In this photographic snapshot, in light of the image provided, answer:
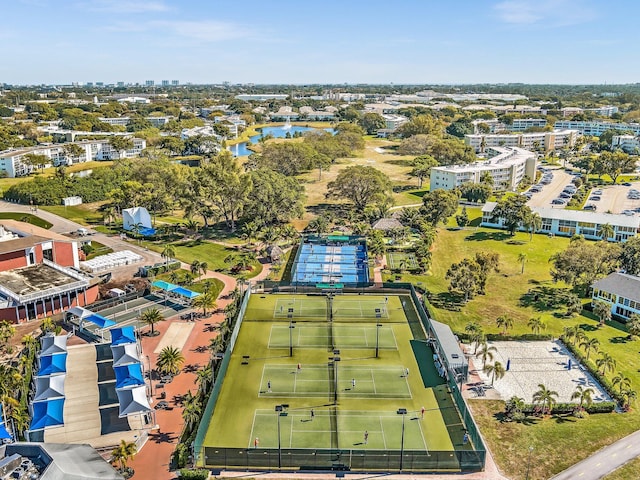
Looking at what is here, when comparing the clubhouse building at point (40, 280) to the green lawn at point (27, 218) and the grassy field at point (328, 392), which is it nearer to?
the grassy field at point (328, 392)

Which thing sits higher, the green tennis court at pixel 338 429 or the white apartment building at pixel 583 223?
the white apartment building at pixel 583 223

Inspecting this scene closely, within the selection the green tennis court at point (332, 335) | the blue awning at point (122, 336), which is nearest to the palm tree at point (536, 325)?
the green tennis court at point (332, 335)

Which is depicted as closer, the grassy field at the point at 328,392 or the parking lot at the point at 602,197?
the grassy field at the point at 328,392

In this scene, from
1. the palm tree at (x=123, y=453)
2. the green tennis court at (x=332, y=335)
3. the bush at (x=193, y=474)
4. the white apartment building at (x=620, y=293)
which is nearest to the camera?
the palm tree at (x=123, y=453)

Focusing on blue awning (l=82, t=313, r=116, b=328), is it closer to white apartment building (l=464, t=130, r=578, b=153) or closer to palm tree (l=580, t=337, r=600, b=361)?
palm tree (l=580, t=337, r=600, b=361)

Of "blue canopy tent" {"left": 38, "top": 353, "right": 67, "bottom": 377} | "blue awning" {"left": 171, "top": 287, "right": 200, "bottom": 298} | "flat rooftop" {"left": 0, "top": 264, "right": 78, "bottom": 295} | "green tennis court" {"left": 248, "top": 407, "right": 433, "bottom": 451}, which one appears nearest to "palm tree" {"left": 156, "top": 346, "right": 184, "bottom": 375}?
"blue canopy tent" {"left": 38, "top": 353, "right": 67, "bottom": 377}

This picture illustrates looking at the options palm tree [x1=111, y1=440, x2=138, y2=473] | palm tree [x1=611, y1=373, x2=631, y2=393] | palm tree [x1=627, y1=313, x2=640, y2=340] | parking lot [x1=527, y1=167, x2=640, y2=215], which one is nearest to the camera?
palm tree [x1=111, y1=440, x2=138, y2=473]

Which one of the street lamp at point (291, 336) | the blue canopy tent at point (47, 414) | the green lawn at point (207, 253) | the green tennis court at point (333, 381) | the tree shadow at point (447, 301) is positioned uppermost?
the green lawn at point (207, 253)
